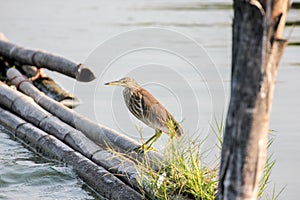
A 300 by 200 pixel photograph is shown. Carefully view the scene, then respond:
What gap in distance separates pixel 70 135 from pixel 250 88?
3523 millimetres

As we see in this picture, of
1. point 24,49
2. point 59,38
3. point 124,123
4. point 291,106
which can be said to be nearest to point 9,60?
point 24,49

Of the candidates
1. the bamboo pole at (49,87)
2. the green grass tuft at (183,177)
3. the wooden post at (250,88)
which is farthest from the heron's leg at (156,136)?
the bamboo pole at (49,87)

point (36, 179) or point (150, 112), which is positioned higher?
point (150, 112)

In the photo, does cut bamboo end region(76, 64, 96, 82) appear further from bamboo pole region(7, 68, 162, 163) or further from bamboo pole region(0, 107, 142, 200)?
bamboo pole region(0, 107, 142, 200)

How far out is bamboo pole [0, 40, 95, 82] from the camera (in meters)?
8.81

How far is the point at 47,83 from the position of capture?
9.85 m

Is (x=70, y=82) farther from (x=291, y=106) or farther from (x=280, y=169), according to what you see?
(x=280, y=169)

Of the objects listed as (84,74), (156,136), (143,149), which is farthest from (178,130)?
(84,74)

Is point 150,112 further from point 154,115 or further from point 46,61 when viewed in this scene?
point 46,61

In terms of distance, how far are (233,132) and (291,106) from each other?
5.76m

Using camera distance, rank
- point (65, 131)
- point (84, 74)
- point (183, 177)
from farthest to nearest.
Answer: point (84, 74), point (65, 131), point (183, 177)

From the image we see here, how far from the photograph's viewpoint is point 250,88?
3547 millimetres

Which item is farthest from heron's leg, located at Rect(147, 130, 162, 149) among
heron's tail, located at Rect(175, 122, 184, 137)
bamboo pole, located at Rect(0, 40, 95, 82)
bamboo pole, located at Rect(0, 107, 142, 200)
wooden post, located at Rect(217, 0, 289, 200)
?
bamboo pole, located at Rect(0, 40, 95, 82)

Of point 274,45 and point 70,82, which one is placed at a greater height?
point 274,45
